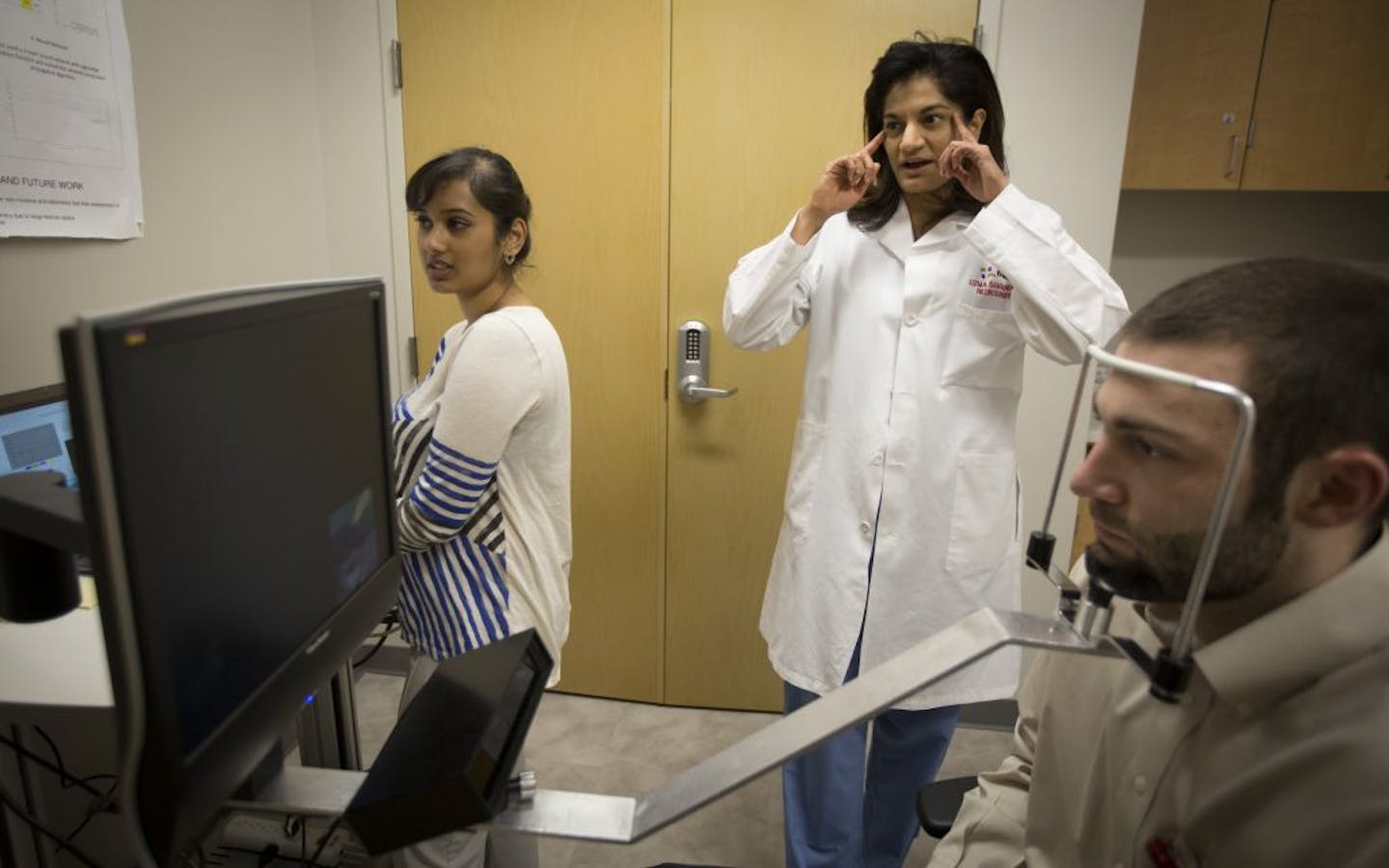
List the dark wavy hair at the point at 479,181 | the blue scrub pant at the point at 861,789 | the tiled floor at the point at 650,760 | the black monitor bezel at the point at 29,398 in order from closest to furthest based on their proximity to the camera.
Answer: the black monitor bezel at the point at 29,398 → the dark wavy hair at the point at 479,181 → the blue scrub pant at the point at 861,789 → the tiled floor at the point at 650,760

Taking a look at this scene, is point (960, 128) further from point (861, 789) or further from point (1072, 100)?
point (861, 789)

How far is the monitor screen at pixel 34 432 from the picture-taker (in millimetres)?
1173

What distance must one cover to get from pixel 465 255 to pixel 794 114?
3.60 feet

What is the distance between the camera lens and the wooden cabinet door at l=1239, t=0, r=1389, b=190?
2.21 m

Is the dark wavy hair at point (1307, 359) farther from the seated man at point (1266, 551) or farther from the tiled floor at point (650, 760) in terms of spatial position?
the tiled floor at point (650, 760)

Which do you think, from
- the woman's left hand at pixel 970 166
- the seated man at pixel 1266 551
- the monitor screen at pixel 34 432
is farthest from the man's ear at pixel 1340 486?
the monitor screen at pixel 34 432

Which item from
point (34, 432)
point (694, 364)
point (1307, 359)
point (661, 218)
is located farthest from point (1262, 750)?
point (661, 218)

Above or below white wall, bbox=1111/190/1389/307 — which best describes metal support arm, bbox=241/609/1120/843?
below

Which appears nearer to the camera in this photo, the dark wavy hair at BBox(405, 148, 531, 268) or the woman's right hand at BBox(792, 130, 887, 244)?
the dark wavy hair at BBox(405, 148, 531, 268)

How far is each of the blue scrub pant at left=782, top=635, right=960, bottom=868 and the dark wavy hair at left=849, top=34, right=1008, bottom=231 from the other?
85 cm

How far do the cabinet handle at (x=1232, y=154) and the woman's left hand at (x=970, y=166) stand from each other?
4.44 feet

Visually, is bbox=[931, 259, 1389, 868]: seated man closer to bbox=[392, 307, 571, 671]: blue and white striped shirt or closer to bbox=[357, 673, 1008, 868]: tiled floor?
bbox=[392, 307, 571, 671]: blue and white striped shirt

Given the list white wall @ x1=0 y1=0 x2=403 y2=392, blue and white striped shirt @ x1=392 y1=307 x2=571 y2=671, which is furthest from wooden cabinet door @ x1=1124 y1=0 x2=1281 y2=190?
white wall @ x1=0 y1=0 x2=403 y2=392

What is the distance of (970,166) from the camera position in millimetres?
1431
